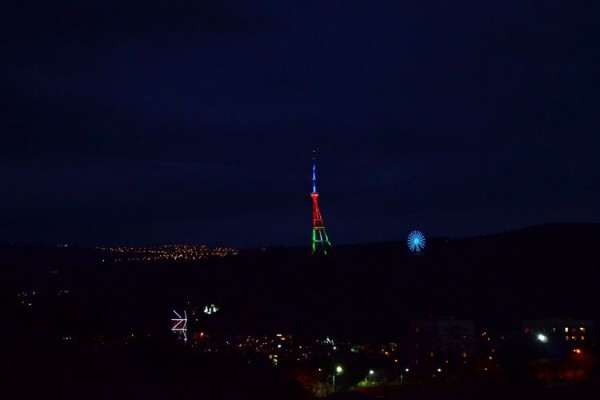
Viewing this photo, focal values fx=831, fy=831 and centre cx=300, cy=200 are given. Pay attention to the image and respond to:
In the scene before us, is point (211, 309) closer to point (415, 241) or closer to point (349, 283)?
point (349, 283)

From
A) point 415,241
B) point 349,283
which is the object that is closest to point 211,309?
point 349,283

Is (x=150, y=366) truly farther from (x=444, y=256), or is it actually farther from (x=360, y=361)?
(x=444, y=256)

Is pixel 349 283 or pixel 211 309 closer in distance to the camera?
pixel 211 309

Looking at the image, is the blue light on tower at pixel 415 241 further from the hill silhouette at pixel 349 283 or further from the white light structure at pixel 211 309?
the white light structure at pixel 211 309

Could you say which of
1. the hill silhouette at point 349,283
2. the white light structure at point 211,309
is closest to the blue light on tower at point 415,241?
the hill silhouette at point 349,283

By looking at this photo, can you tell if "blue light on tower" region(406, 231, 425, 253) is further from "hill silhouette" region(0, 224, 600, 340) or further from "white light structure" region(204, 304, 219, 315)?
"white light structure" region(204, 304, 219, 315)

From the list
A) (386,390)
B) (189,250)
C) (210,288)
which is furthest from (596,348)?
(189,250)

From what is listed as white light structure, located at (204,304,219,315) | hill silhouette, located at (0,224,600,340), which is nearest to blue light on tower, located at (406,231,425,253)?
hill silhouette, located at (0,224,600,340)

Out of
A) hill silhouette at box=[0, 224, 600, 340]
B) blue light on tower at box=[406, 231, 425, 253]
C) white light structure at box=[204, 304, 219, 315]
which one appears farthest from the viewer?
blue light on tower at box=[406, 231, 425, 253]
